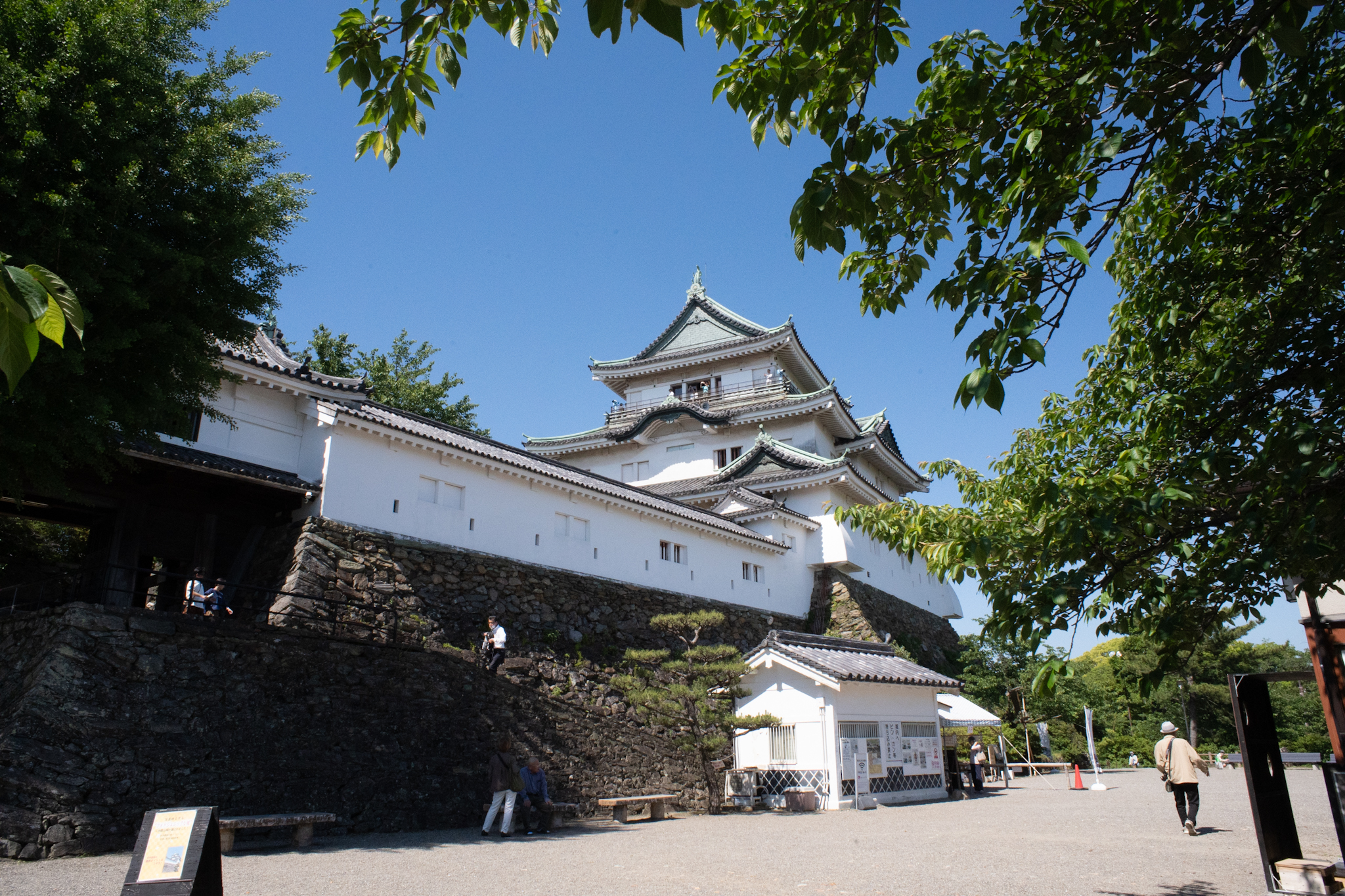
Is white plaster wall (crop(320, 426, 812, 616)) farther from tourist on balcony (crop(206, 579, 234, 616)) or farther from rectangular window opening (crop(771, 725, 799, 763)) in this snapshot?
rectangular window opening (crop(771, 725, 799, 763))

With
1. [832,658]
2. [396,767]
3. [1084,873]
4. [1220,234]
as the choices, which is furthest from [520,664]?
[1220,234]

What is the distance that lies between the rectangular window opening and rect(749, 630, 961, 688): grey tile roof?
1.53 metres

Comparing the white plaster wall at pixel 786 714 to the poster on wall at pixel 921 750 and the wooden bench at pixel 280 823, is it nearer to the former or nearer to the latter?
the poster on wall at pixel 921 750

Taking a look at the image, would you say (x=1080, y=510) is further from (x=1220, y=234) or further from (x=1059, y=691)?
(x=1059, y=691)

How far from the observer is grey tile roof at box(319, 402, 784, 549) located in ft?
52.5

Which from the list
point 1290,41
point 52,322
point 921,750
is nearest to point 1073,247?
point 1290,41

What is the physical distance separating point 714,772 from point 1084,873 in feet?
31.0

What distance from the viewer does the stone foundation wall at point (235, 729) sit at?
8.88m

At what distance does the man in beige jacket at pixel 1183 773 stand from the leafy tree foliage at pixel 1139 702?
16.6 m

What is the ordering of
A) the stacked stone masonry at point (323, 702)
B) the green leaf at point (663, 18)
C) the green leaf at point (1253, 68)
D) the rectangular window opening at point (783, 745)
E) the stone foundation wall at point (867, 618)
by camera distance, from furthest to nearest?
the stone foundation wall at point (867, 618)
the rectangular window opening at point (783, 745)
the stacked stone masonry at point (323, 702)
the green leaf at point (1253, 68)
the green leaf at point (663, 18)

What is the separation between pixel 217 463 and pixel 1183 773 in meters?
15.6

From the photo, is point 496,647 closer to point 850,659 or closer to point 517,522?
point 517,522

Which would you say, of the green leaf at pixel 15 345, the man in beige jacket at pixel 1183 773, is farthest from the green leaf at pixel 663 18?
the man in beige jacket at pixel 1183 773

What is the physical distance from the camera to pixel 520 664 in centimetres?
1562
